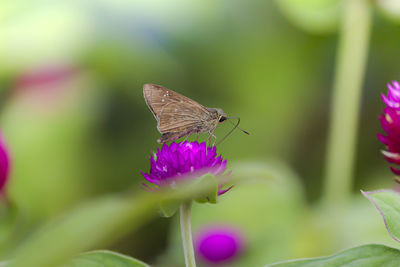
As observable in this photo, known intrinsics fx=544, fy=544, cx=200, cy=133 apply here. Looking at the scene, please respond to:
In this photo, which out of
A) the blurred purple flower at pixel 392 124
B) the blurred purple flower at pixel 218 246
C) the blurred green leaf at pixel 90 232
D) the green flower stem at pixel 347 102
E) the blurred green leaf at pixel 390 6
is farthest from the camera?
the green flower stem at pixel 347 102

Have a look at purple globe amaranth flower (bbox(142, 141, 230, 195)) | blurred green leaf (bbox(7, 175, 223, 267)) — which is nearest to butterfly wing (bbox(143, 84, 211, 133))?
purple globe amaranth flower (bbox(142, 141, 230, 195))

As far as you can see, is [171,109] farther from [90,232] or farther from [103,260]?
[90,232]

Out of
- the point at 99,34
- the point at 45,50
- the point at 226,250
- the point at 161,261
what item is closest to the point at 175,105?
the point at 226,250

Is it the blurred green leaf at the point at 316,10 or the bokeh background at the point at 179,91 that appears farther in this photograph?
the bokeh background at the point at 179,91

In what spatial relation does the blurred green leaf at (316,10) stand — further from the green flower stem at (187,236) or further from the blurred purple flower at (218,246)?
the green flower stem at (187,236)

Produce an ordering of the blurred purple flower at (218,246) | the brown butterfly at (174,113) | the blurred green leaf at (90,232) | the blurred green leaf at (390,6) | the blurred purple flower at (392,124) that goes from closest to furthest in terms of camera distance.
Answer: the blurred green leaf at (90,232) → the blurred purple flower at (392,124) → the brown butterfly at (174,113) → the blurred purple flower at (218,246) → the blurred green leaf at (390,6)

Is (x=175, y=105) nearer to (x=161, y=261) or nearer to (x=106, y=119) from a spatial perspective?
(x=161, y=261)

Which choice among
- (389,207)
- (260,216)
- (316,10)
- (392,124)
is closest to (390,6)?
(316,10)

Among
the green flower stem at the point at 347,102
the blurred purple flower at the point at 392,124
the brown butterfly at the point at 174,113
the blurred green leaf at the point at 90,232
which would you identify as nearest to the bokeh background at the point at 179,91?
the green flower stem at the point at 347,102
